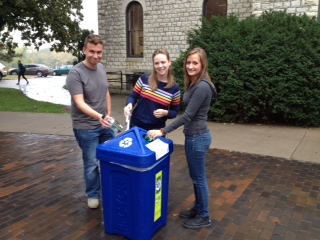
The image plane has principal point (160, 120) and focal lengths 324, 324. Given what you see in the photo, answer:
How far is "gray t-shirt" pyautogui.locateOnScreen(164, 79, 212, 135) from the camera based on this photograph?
9.31ft

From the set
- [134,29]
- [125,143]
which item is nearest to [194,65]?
[125,143]

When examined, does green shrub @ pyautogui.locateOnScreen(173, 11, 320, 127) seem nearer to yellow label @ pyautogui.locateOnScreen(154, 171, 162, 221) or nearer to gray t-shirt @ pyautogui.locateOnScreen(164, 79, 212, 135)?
gray t-shirt @ pyautogui.locateOnScreen(164, 79, 212, 135)

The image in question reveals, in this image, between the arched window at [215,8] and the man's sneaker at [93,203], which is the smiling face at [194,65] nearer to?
the man's sneaker at [93,203]

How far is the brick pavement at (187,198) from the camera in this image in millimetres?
3223

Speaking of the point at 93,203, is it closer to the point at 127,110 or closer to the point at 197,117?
the point at 127,110

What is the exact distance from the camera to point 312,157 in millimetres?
5566

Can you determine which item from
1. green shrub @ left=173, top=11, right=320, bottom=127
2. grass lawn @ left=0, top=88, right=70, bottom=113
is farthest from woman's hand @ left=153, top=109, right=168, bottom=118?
grass lawn @ left=0, top=88, right=70, bottom=113

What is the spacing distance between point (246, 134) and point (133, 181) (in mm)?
5015

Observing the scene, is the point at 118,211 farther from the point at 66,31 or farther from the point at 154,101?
the point at 66,31

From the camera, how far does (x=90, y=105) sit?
11.1ft

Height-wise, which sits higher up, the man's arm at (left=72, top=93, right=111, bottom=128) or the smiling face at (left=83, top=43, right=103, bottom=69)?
the smiling face at (left=83, top=43, right=103, bottom=69)

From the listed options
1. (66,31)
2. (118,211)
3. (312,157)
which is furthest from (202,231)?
(66,31)

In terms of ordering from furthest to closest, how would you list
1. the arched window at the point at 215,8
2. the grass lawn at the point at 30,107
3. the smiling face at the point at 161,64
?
1. the arched window at the point at 215,8
2. the grass lawn at the point at 30,107
3. the smiling face at the point at 161,64

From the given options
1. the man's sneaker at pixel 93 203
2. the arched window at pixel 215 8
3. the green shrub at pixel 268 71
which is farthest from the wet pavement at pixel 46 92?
the man's sneaker at pixel 93 203
